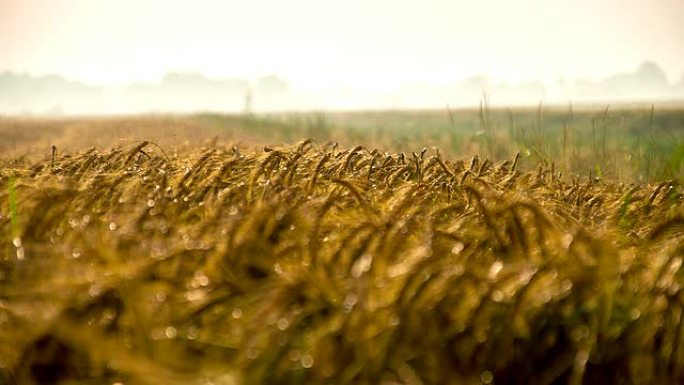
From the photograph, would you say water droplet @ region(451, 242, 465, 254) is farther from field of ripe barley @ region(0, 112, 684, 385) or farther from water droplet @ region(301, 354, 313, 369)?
water droplet @ region(301, 354, 313, 369)

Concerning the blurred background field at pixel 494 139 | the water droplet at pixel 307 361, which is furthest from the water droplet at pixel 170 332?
the blurred background field at pixel 494 139

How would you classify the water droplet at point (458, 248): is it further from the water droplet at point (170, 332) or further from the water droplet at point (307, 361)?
the water droplet at point (170, 332)

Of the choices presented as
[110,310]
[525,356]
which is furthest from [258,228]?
[525,356]

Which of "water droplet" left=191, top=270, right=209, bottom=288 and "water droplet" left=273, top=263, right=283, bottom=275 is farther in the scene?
"water droplet" left=273, top=263, right=283, bottom=275

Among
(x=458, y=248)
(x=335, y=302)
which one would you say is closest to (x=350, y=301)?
(x=335, y=302)

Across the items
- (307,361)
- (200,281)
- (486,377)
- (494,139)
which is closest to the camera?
(307,361)

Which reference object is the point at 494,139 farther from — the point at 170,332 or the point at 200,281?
the point at 170,332

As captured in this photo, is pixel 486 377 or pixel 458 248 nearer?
pixel 486 377

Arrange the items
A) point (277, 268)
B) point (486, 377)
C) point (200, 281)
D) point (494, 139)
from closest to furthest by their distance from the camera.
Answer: point (486, 377) → point (200, 281) → point (277, 268) → point (494, 139)

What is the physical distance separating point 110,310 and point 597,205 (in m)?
1.79

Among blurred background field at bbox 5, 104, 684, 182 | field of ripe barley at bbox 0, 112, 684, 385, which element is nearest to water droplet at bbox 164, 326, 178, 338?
field of ripe barley at bbox 0, 112, 684, 385

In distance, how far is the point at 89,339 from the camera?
4.39 feet

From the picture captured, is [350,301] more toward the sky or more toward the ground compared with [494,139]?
more toward the sky

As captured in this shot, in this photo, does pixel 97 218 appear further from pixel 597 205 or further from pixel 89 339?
pixel 597 205
